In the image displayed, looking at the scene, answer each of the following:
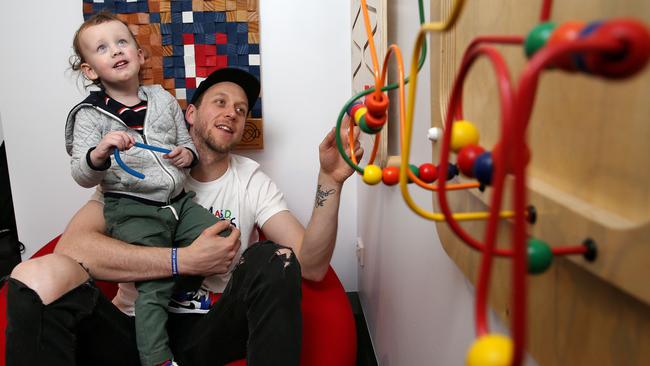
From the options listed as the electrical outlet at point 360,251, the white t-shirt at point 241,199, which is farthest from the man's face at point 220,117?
the electrical outlet at point 360,251

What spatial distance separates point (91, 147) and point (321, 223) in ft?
1.94

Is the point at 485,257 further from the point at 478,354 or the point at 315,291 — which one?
the point at 315,291

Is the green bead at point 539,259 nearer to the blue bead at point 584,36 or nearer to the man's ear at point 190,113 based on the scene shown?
the blue bead at point 584,36

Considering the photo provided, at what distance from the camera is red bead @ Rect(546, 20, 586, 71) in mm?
198

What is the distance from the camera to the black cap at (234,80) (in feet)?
4.49

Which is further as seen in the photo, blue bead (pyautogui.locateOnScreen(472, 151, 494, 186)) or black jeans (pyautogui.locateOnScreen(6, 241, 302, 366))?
black jeans (pyautogui.locateOnScreen(6, 241, 302, 366))

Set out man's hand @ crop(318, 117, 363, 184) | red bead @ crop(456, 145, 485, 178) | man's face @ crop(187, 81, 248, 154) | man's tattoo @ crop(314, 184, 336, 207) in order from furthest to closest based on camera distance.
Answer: man's face @ crop(187, 81, 248, 154) → man's tattoo @ crop(314, 184, 336, 207) → man's hand @ crop(318, 117, 363, 184) → red bead @ crop(456, 145, 485, 178)

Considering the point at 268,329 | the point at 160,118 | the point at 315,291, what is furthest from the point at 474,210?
the point at 160,118

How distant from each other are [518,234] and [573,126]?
0.21m

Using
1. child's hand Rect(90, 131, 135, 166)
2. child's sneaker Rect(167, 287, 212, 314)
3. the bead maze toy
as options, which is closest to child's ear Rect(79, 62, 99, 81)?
child's hand Rect(90, 131, 135, 166)

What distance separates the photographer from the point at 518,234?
21cm

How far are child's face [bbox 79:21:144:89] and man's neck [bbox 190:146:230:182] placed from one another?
30cm

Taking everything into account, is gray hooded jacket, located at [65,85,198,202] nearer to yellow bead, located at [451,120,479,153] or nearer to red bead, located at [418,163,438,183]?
red bead, located at [418,163,438,183]

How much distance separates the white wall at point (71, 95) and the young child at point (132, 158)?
1.51 ft
